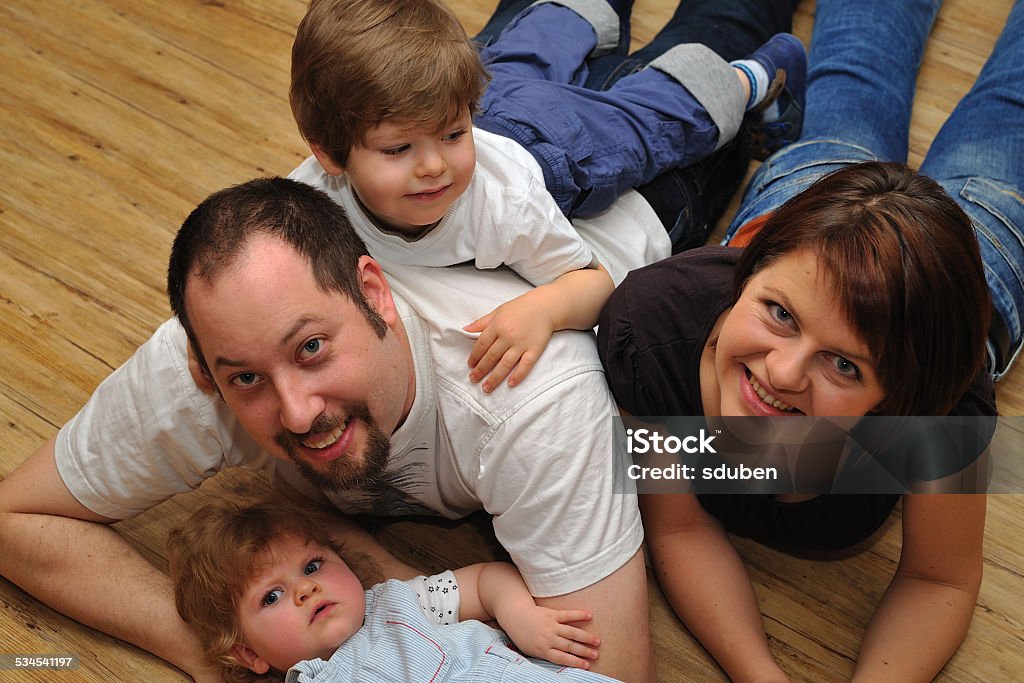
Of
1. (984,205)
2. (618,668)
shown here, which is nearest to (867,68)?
(984,205)

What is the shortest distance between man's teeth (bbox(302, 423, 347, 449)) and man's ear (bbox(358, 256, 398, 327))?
15 centimetres

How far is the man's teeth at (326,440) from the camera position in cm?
117

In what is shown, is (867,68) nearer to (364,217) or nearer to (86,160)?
(364,217)

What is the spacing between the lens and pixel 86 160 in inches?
79.4

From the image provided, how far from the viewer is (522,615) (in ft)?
4.13

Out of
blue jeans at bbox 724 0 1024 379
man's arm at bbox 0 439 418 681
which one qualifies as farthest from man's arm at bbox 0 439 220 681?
blue jeans at bbox 724 0 1024 379

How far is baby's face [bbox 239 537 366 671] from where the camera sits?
125 cm

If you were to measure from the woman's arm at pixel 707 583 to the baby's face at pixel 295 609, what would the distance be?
44cm

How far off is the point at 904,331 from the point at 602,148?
0.65 meters

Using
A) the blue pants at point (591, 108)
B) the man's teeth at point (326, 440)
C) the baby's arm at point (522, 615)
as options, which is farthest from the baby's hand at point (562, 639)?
the blue pants at point (591, 108)

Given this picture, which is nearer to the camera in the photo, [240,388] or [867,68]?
[240,388]

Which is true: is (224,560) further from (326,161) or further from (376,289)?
(326,161)

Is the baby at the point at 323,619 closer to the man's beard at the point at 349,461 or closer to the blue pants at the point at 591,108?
the man's beard at the point at 349,461

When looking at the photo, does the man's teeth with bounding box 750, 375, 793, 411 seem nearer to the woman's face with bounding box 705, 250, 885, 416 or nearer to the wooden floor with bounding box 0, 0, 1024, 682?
the woman's face with bounding box 705, 250, 885, 416
